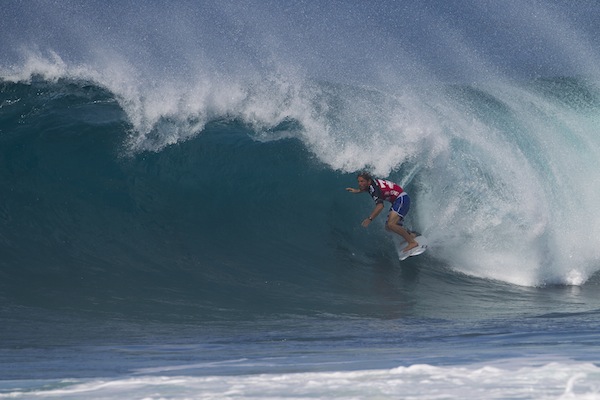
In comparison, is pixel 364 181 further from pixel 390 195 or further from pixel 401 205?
pixel 401 205

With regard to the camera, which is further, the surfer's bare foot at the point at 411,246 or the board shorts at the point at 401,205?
the surfer's bare foot at the point at 411,246

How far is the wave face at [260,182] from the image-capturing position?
9523 millimetres

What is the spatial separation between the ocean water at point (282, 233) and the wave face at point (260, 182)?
0.12 ft

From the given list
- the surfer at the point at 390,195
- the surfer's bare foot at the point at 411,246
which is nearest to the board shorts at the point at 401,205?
the surfer at the point at 390,195

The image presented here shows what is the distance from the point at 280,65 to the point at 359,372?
9.35 m

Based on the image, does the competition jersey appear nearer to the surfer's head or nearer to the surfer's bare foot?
the surfer's head

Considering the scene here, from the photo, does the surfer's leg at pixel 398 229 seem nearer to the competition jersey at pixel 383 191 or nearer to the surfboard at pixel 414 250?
the surfboard at pixel 414 250

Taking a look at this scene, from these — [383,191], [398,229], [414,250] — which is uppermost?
[383,191]

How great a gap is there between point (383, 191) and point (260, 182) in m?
2.31

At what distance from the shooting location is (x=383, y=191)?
408 inches

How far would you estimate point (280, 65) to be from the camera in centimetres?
1402

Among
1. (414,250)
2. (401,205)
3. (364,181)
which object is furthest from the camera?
(414,250)

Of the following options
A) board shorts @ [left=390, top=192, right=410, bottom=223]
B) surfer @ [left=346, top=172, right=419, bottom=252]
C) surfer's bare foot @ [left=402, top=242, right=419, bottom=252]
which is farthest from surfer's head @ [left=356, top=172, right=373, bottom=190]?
surfer's bare foot @ [left=402, top=242, right=419, bottom=252]

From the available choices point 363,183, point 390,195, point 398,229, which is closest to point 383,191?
point 390,195
